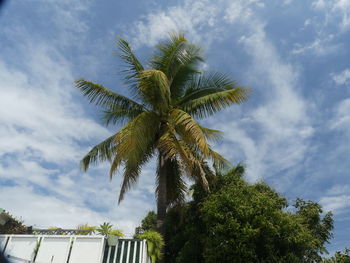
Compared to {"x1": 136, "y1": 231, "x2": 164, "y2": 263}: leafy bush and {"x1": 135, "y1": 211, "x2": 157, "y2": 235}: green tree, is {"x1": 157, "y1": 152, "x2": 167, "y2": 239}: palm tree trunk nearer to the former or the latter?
{"x1": 136, "y1": 231, "x2": 164, "y2": 263}: leafy bush

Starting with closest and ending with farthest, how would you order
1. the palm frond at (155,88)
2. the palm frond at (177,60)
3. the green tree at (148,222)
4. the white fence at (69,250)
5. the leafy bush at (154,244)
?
1. the white fence at (69,250)
2. the leafy bush at (154,244)
3. the palm frond at (155,88)
4. the palm frond at (177,60)
5. the green tree at (148,222)

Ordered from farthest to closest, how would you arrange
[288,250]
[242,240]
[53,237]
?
[288,250] → [242,240] → [53,237]

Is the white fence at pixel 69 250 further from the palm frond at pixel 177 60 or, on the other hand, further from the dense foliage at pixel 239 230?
the palm frond at pixel 177 60

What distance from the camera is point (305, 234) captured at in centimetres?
1352

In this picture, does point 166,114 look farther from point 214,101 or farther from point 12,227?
point 12,227

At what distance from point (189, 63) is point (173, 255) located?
42.8ft

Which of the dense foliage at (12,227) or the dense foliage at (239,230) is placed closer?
the dense foliage at (239,230)

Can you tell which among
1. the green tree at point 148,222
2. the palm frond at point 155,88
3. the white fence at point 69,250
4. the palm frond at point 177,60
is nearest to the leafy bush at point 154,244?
the white fence at point 69,250

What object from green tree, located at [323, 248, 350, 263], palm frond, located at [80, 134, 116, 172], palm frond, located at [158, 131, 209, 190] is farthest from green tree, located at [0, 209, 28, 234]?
green tree, located at [323, 248, 350, 263]

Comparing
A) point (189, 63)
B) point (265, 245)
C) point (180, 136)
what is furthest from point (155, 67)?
point (265, 245)

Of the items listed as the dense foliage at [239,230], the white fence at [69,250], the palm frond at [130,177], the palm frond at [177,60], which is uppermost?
the palm frond at [177,60]

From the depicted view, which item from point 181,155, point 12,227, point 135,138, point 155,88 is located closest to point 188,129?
point 181,155

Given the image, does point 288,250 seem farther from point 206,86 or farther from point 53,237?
point 53,237

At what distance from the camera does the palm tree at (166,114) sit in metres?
12.1
